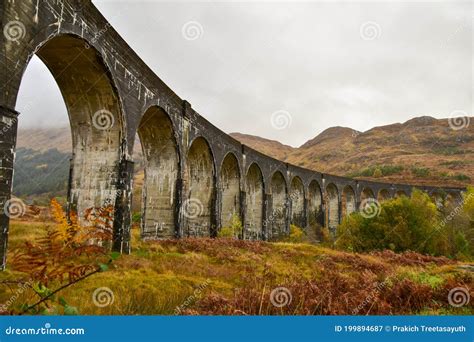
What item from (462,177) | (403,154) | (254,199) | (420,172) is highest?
(403,154)

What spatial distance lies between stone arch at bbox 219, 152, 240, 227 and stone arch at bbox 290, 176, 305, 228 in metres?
12.5

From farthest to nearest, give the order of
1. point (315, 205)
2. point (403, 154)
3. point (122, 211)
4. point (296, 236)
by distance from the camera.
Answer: point (403, 154), point (315, 205), point (296, 236), point (122, 211)

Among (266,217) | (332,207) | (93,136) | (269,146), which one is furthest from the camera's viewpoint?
(269,146)

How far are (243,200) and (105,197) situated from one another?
13892mm

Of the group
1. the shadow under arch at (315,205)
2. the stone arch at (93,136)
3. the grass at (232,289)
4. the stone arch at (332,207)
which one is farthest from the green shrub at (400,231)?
the stone arch at (332,207)

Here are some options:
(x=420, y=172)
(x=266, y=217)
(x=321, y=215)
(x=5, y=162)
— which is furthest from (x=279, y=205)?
(x=420, y=172)

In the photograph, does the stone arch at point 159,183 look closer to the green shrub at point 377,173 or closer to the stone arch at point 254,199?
the stone arch at point 254,199

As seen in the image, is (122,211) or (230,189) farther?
(230,189)

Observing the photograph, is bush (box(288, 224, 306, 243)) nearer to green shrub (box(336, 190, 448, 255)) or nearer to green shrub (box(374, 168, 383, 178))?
green shrub (box(336, 190, 448, 255))

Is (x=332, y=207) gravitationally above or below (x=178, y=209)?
below

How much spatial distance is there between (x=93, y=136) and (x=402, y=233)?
699 inches

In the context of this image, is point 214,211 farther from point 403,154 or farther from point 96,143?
point 403,154

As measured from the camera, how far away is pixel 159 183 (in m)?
16.9

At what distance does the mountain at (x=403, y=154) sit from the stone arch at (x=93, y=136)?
68696mm
